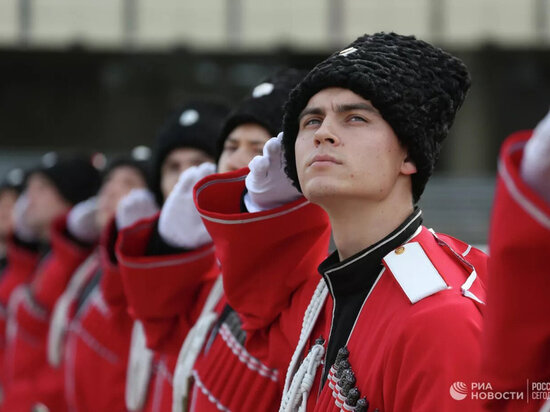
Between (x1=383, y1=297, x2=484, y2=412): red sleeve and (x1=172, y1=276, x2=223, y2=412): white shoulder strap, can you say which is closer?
(x1=383, y1=297, x2=484, y2=412): red sleeve

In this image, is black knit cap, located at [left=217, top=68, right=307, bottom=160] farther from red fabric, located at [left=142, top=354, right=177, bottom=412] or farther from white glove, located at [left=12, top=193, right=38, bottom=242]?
white glove, located at [left=12, top=193, right=38, bottom=242]

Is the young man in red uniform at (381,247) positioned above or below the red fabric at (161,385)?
above

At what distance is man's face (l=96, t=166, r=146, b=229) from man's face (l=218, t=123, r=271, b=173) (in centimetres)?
164

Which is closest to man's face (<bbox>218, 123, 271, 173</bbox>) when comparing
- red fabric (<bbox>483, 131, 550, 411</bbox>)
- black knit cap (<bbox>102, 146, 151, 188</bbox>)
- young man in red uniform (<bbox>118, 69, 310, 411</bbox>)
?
young man in red uniform (<bbox>118, 69, 310, 411</bbox>)

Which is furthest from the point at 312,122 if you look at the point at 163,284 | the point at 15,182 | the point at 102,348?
the point at 15,182

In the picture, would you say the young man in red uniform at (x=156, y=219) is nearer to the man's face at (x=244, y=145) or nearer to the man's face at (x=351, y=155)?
the man's face at (x=244, y=145)

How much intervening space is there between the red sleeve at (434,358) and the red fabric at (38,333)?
11.6 feet

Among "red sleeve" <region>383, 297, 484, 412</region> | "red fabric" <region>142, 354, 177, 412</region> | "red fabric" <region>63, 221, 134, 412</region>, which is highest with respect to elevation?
"red sleeve" <region>383, 297, 484, 412</region>

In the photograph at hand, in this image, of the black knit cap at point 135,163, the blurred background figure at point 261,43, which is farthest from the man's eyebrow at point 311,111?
the blurred background figure at point 261,43

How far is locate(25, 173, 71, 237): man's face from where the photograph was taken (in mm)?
5605

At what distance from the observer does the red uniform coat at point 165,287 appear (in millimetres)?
2973

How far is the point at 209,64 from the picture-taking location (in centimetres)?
1394

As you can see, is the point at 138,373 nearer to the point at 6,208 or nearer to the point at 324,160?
the point at 324,160

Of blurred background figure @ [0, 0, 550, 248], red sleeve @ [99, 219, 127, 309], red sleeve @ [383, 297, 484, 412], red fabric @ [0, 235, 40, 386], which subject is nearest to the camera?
red sleeve @ [383, 297, 484, 412]
